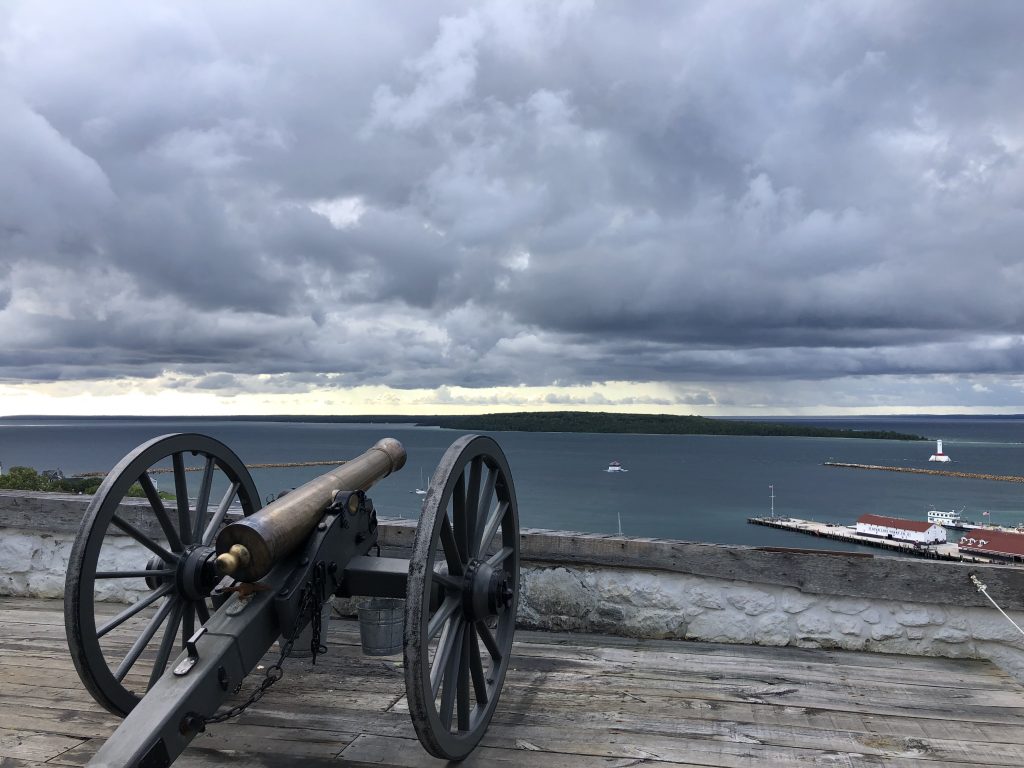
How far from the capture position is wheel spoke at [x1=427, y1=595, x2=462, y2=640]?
2.69 m

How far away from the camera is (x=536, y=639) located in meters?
4.32

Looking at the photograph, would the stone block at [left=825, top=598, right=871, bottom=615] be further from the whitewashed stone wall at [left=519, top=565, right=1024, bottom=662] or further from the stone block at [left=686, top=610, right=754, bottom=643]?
the stone block at [left=686, top=610, right=754, bottom=643]

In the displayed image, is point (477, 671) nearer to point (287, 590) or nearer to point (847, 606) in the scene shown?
point (287, 590)

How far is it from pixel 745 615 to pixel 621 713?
1.36 meters

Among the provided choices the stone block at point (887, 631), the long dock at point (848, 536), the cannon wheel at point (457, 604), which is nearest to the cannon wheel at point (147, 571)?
the cannon wheel at point (457, 604)

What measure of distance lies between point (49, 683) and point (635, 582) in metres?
2.94

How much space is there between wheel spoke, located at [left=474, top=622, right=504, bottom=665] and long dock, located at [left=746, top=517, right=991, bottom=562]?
46104 millimetres

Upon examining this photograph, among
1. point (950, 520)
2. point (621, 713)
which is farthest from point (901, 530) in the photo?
point (621, 713)

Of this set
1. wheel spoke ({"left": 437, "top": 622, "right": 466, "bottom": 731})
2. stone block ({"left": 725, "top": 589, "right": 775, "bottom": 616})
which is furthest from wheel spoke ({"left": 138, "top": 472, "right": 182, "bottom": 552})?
stone block ({"left": 725, "top": 589, "right": 775, "bottom": 616})

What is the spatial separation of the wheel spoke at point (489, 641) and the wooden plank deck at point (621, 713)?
0.23 meters

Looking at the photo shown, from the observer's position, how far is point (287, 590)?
2787 mm

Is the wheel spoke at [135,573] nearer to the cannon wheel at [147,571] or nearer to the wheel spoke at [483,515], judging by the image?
the cannon wheel at [147,571]

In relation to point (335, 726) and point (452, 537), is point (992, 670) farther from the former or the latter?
point (335, 726)

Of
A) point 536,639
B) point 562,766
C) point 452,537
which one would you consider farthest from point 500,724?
point 536,639
